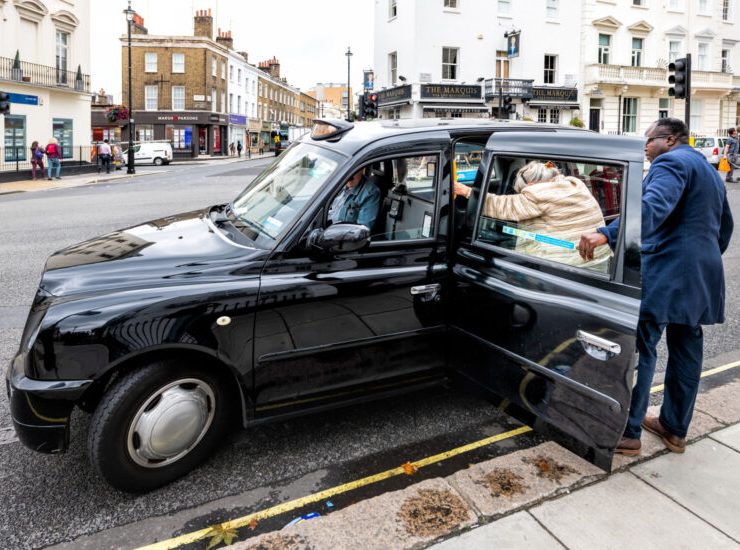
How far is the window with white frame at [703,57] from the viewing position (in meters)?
40.9

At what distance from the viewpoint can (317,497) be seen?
2916mm

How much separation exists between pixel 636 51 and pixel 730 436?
42.1 meters

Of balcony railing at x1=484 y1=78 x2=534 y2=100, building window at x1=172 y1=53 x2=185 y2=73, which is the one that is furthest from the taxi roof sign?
building window at x1=172 y1=53 x2=185 y2=73

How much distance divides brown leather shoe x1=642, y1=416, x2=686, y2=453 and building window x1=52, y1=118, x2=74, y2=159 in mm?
34361

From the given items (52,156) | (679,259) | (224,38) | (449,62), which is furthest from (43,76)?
(679,259)

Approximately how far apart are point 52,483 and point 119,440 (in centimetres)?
58

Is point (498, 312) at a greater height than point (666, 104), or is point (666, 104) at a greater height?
point (666, 104)

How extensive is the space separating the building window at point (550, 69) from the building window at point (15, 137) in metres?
29.9

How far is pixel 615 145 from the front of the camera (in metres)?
2.83

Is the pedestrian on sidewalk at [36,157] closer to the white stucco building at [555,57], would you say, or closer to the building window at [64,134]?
the building window at [64,134]

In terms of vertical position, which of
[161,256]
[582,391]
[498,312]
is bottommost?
[582,391]

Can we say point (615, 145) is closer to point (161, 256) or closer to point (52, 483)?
point (161, 256)

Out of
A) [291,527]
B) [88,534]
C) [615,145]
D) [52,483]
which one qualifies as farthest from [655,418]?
[52,483]

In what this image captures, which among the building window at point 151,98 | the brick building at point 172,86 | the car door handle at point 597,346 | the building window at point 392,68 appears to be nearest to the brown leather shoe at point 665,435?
the car door handle at point 597,346
